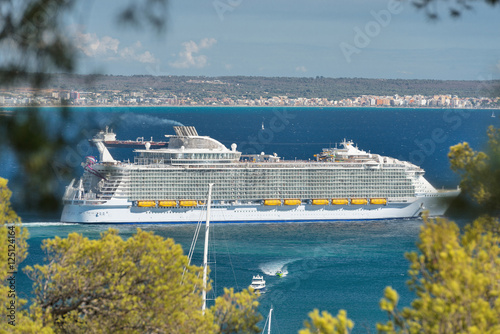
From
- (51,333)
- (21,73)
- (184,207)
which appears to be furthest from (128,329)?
(184,207)

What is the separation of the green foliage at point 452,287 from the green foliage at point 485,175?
27 centimetres

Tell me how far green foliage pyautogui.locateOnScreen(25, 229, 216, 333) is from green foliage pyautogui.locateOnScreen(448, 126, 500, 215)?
160 inches

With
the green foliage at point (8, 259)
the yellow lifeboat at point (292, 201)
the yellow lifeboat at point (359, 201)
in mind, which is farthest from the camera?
the yellow lifeboat at point (359, 201)

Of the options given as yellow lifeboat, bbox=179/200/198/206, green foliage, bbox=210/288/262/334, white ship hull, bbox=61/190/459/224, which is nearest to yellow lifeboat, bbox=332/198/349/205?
white ship hull, bbox=61/190/459/224

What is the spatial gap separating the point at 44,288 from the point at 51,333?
1.31 meters

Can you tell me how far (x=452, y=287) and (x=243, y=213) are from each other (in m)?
35.3

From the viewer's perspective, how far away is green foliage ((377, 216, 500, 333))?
646 cm

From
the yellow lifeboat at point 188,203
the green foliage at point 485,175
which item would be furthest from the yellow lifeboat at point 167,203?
the green foliage at point 485,175

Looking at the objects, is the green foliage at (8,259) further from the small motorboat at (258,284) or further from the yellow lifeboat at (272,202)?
the yellow lifeboat at (272,202)

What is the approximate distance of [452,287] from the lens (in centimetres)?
646

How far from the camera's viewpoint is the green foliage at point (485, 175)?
24.3 ft

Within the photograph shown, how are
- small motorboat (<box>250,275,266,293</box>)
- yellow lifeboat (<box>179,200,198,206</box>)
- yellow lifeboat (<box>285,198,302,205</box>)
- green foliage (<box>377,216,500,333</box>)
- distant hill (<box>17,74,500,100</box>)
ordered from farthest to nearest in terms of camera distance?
distant hill (<box>17,74,500,100</box>), yellow lifeboat (<box>285,198,302,205</box>), yellow lifeboat (<box>179,200,198,206</box>), small motorboat (<box>250,275,266,293</box>), green foliage (<box>377,216,500,333</box>)

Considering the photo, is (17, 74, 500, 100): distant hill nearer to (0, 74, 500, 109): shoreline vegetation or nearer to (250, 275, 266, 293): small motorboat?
(0, 74, 500, 109): shoreline vegetation

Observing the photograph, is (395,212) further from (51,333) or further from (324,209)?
(51,333)
